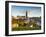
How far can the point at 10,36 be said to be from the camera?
1.83 metres

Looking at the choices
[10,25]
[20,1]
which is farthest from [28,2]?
[10,25]

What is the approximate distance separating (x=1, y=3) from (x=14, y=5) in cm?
25

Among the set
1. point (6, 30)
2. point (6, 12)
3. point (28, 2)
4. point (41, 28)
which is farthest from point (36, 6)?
point (6, 30)

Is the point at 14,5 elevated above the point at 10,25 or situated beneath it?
elevated above

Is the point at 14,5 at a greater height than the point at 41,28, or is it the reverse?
the point at 14,5

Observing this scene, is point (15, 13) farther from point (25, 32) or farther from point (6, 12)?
point (25, 32)

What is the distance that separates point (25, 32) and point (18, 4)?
0.57 metres

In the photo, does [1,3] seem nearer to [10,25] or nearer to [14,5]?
[14,5]

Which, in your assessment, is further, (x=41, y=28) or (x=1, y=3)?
(x=41, y=28)

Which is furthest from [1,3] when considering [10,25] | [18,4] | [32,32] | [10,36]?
[32,32]

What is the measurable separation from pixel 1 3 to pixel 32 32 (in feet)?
2.73

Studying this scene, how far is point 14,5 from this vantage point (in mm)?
1850

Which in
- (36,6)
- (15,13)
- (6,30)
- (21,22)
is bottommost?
(6,30)

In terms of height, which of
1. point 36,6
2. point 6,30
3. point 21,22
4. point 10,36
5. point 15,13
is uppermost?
point 36,6
